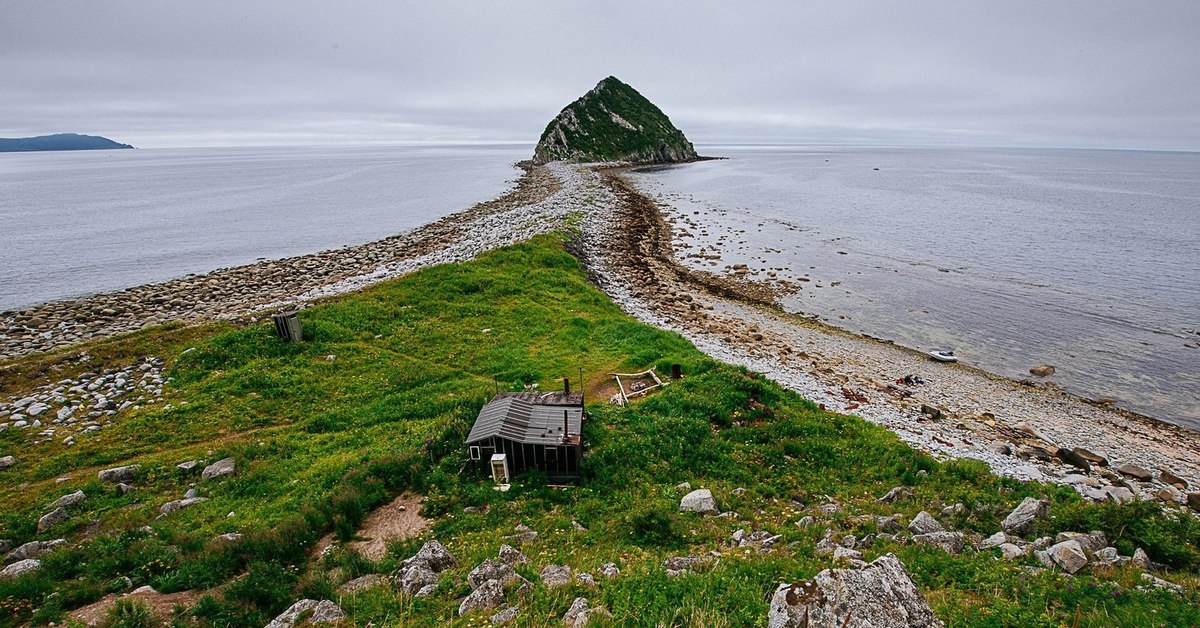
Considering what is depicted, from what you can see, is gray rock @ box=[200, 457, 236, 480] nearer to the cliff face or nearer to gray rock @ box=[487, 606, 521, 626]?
gray rock @ box=[487, 606, 521, 626]

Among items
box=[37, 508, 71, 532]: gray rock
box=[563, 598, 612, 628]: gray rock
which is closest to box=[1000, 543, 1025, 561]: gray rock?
box=[563, 598, 612, 628]: gray rock

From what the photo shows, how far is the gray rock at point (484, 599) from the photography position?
8555 mm

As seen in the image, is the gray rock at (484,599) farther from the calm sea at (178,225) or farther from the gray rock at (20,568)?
the calm sea at (178,225)

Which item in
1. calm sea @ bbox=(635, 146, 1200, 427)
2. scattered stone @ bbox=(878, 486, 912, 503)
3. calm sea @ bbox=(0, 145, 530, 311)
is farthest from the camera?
calm sea @ bbox=(0, 145, 530, 311)

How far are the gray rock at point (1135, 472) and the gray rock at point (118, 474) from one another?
30.0 metres

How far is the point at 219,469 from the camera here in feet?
47.0

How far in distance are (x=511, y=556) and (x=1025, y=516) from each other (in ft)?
37.0

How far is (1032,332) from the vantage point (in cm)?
3331

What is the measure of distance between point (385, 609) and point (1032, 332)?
1555 inches

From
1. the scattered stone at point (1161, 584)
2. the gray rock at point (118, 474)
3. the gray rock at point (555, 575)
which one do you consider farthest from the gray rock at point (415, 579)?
the scattered stone at point (1161, 584)

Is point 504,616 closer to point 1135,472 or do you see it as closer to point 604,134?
point 1135,472

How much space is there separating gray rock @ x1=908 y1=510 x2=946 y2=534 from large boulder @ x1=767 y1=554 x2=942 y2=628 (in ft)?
16.9

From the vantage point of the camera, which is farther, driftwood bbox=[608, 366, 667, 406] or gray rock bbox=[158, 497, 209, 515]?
driftwood bbox=[608, 366, 667, 406]

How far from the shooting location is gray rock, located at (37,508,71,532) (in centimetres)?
1196
